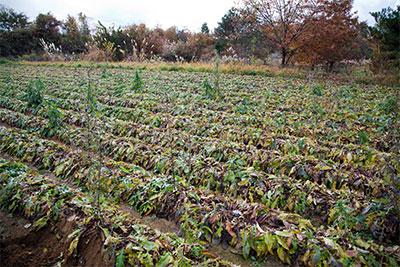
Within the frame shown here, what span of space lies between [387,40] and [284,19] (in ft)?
19.5

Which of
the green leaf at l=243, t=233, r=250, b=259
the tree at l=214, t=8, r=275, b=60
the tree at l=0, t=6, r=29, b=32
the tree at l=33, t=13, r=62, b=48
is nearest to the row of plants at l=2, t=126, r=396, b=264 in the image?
the green leaf at l=243, t=233, r=250, b=259

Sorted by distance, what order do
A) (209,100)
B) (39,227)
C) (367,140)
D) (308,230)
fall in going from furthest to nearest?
(209,100) < (367,140) < (39,227) < (308,230)

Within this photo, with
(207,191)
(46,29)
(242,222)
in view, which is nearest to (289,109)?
(207,191)

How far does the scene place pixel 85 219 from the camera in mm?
3082

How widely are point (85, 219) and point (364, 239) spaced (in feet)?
9.63

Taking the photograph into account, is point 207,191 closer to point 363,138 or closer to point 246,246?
point 246,246

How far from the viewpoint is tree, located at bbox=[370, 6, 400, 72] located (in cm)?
1462

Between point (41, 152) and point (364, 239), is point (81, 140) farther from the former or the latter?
point (364, 239)

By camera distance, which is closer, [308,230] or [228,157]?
[308,230]

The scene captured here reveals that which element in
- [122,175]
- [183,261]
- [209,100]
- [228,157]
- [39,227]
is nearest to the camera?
[183,261]

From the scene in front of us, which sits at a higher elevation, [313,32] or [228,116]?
[313,32]

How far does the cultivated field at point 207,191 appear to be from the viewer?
2770 millimetres

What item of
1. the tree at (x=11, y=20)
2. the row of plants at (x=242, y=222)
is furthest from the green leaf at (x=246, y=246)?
the tree at (x=11, y=20)

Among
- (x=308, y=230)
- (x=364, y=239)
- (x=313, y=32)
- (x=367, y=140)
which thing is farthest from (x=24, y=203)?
(x=313, y=32)
